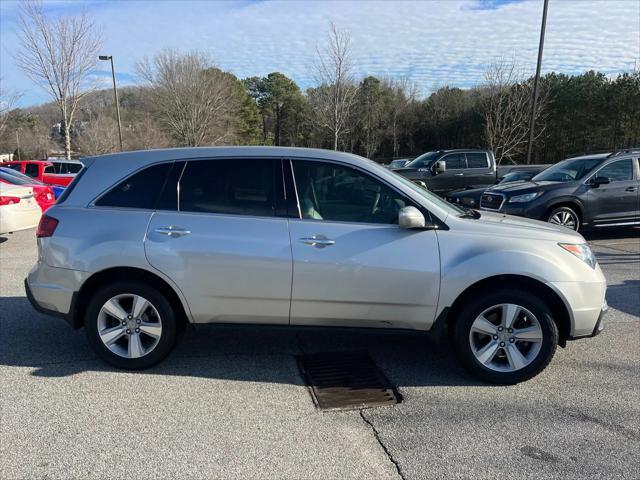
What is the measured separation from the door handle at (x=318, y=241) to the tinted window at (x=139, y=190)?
1265mm

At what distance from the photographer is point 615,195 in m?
9.48

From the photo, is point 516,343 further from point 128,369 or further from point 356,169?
point 128,369

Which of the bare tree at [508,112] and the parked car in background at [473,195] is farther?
the bare tree at [508,112]

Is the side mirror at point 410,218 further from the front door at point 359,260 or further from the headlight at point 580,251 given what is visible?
the headlight at point 580,251

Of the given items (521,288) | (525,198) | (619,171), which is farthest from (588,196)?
(521,288)

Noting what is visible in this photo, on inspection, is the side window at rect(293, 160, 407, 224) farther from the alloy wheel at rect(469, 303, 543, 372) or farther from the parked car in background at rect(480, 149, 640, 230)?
the parked car in background at rect(480, 149, 640, 230)

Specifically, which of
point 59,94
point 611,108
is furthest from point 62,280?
point 611,108

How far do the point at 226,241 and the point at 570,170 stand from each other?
885 cm

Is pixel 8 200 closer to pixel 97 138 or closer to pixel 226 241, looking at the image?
pixel 226 241

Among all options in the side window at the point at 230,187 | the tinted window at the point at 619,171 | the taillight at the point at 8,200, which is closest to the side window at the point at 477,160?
the tinted window at the point at 619,171

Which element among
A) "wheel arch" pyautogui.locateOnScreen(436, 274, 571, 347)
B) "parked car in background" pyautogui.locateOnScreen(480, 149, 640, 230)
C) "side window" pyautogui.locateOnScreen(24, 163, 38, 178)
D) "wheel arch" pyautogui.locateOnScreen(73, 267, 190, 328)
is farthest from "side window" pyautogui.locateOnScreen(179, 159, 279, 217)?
"side window" pyautogui.locateOnScreen(24, 163, 38, 178)

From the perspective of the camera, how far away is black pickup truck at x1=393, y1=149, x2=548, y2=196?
15445mm

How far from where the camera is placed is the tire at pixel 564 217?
364 inches

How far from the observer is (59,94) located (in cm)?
2612
